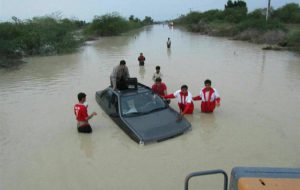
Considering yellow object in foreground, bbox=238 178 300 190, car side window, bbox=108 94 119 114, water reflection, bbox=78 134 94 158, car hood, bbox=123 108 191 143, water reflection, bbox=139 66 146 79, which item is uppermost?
yellow object in foreground, bbox=238 178 300 190

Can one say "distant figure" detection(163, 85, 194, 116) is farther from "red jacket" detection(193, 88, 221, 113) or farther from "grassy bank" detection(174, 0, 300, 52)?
"grassy bank" detection(174, 0, 300, 52)

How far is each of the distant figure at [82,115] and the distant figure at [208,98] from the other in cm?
337

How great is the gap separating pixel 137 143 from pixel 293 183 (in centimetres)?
529

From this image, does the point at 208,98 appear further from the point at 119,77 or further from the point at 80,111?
the point at 80,111

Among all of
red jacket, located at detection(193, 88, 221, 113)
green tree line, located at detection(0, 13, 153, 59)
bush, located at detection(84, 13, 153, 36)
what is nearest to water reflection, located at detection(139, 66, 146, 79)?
red jacket, located at detection(193, 88, 221, 113)

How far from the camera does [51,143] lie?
352 inches

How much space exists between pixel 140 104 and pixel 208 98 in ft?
7.84

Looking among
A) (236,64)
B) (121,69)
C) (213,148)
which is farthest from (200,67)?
(213,148)

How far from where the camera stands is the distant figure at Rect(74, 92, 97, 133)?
29.2 ft

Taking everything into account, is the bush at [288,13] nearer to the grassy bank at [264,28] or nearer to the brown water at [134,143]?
the grassy bank at [264,28]

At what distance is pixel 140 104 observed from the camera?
9289 mm

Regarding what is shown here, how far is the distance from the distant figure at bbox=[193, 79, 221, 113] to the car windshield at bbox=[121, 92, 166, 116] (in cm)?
149

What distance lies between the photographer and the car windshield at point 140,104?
910cm

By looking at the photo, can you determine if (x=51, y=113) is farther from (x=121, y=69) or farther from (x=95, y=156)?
(x=95, y=156)
